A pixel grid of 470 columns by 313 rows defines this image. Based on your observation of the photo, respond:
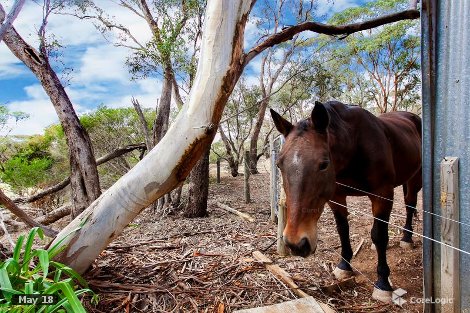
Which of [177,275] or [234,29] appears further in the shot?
[177,275]

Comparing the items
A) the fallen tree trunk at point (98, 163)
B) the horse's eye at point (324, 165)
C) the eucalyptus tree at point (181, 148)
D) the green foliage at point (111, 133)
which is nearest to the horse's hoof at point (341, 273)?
the horse's eye at point (324, 165)

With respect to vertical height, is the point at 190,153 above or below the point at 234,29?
below

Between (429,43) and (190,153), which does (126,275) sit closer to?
(190,153)

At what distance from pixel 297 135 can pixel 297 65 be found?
1574cm

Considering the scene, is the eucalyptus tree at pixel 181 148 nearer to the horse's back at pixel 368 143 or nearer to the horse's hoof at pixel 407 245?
the horse's back at pixel 368 143

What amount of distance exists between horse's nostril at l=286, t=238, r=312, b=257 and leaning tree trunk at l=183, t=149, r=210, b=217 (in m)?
4.48

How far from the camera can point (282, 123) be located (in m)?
2.95

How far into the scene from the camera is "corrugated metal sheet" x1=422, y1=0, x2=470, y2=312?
226 cm

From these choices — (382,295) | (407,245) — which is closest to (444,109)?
(382,295)

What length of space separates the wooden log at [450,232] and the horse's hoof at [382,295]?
2.51ft

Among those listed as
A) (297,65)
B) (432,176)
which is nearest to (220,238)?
(432,176)

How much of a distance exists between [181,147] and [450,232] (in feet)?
6.97

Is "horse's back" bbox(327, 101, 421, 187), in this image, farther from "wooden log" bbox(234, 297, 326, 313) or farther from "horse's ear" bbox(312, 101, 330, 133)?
"wooden log" bbox(234, 297, 326, 313)

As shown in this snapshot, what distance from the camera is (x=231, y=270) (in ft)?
10.6
